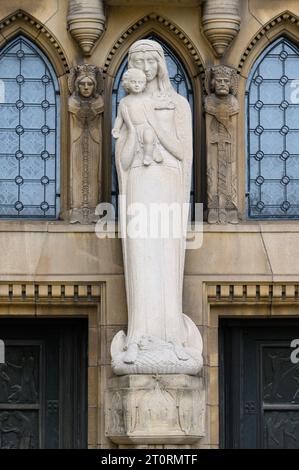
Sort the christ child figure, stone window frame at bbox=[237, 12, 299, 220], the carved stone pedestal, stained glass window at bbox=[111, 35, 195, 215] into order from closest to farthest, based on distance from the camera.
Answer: the carved stone pedestal → the christ child figure → stone window frame at bbox=[237, 12, 299, 220] → stained glass window at bbox=[111, 35, 195, 215]

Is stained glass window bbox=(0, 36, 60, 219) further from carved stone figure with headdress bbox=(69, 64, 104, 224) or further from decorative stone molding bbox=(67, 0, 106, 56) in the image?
decorative stone molding bbox=(67, 0, 106, 56)

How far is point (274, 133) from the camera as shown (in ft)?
70.9

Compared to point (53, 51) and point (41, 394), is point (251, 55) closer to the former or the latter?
point (53, 51)

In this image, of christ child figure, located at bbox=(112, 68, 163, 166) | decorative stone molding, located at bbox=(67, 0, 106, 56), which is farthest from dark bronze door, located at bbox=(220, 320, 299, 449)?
decorative stone molding, located at bbox=(67, 0, 106, 56)

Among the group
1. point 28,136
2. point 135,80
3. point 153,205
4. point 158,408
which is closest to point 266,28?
point 135,80

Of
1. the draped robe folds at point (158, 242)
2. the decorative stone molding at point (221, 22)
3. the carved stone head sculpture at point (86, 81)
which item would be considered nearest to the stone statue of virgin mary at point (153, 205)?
the draped robe folds at point (158, 242)

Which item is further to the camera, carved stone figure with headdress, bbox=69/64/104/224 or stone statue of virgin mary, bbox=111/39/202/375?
carved stone figure with headdress, bbox=69/64/104/224

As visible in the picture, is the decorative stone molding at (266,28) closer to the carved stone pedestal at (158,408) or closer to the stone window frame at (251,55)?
the stone window frame at (251,55)

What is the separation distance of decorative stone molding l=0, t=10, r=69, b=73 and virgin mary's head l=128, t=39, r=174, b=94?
0.86 meters

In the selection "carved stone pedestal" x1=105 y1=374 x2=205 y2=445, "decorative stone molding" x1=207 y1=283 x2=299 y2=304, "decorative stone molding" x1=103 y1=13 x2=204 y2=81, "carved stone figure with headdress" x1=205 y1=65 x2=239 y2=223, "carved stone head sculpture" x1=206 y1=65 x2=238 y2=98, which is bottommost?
"carved stone pedestal" x1=105 y1=374 x2=205 y2=445

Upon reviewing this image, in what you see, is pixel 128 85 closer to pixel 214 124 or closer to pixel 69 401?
pixel 214 124

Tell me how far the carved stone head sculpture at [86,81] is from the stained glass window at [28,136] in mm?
292

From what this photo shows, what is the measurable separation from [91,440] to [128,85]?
2.79m

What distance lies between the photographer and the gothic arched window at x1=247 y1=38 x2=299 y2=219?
2155 cm
